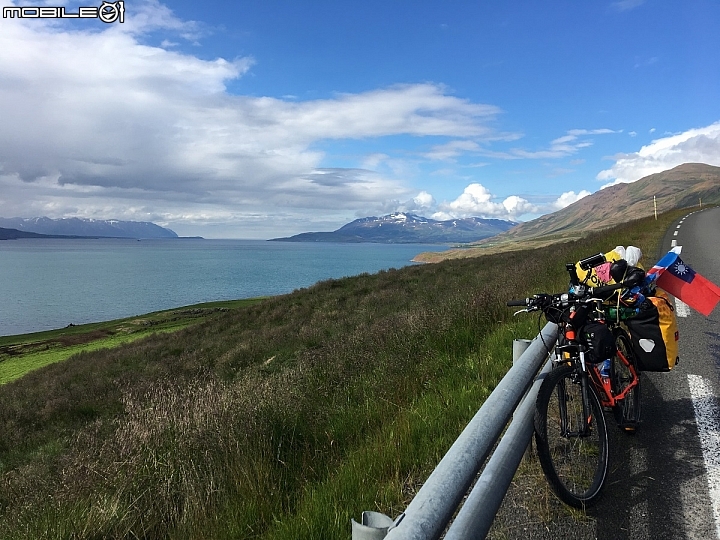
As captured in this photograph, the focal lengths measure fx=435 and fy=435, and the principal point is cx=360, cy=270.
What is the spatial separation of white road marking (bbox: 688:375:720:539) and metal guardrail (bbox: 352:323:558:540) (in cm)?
128

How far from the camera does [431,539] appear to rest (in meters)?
1.35

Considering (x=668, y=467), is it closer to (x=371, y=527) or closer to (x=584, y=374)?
(x=584, y=374)

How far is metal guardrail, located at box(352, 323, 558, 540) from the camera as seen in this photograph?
1396 mm

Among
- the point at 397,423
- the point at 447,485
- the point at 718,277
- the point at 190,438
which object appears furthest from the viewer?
the point at 718,277

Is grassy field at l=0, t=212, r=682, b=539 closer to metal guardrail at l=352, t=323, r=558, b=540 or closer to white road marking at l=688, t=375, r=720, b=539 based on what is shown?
metal guardrail at l=352, t=323, r=558, b=540

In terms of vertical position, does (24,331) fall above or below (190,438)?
below

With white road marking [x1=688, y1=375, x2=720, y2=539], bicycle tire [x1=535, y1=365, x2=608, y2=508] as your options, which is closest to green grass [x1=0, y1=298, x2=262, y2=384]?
bicycle tire [x1=535, y1=365, x2=608, y2=508]

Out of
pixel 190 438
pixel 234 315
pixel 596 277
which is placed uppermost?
pixel 596 277

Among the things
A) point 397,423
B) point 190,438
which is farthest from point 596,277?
point 190,438

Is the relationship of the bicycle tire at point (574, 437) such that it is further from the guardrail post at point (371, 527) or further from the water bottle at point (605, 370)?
the guardrail post at point (371, 527)

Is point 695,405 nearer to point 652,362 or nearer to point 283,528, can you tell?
point 652,362

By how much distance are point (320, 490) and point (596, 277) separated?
2.77 m

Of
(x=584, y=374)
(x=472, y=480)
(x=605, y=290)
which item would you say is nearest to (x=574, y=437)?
(x=584, y=374)

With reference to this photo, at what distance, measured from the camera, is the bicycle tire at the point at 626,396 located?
343cm
